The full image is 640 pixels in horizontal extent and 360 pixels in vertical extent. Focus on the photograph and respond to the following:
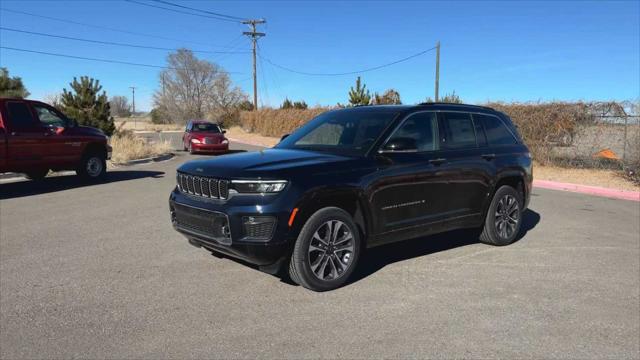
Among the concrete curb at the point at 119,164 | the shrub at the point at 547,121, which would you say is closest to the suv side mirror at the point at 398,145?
the concrete curb at the point at 119,164

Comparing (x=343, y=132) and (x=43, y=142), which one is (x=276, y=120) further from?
(x=343, y=132)

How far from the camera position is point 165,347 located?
3.57 m

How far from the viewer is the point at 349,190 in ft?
15.6

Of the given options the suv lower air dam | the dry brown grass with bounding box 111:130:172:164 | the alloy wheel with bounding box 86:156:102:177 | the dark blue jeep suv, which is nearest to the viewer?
the suv lower air dam

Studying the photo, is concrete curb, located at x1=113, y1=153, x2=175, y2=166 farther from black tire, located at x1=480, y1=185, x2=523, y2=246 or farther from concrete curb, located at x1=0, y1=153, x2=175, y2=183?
black tire, located at x1=480, y1=185, x2=523, y2=246

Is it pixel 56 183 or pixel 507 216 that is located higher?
pixel 507 216

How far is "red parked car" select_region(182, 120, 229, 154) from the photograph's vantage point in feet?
74.5

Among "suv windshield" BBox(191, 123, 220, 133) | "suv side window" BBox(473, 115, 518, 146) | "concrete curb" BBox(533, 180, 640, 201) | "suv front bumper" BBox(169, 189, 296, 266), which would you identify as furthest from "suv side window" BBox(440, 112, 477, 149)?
"suv windshield" BBox(191, 123, 220, 133)

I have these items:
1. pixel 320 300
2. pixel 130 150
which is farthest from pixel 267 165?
pixel 130 150

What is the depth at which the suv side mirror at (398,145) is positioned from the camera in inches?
200

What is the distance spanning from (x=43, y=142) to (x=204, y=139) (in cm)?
1155

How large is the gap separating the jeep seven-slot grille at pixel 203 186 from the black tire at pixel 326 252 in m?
0.81

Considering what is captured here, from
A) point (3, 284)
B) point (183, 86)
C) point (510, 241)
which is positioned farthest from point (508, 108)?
point (183, 86)

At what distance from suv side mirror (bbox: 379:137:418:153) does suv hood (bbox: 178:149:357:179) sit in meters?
0.42
